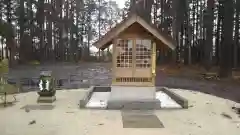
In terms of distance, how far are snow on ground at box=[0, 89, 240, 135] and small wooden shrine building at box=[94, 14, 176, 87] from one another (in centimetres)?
152

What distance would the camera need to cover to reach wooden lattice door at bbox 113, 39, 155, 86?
34.5ft

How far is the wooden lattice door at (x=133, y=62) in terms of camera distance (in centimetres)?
1051

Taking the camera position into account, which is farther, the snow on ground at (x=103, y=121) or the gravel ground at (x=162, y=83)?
the gravel ground at (x=162, y=83)

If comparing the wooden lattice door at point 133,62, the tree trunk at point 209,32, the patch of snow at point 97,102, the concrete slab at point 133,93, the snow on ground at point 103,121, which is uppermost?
the tree trunk at point 209,32

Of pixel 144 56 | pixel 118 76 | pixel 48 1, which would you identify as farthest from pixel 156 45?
pixel 48 1

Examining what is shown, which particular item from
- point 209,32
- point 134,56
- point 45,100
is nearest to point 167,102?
point 134,56

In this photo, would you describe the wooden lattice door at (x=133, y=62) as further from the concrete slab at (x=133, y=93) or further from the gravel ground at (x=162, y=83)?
the gravel ground at (x=162, y=83)

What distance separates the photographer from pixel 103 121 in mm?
7859

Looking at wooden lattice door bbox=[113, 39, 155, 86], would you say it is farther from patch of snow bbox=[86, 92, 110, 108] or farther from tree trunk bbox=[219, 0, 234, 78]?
tree trunk bbox=[219, 0, 234, 78]

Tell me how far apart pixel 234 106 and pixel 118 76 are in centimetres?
405

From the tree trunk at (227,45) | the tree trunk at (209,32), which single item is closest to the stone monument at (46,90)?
the tree trunk at (227,45)

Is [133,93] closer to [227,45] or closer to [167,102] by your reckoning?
[167,102]

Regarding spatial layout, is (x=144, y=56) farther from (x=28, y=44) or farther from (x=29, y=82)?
(x=28, y=44)

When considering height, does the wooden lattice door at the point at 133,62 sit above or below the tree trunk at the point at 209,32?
below
